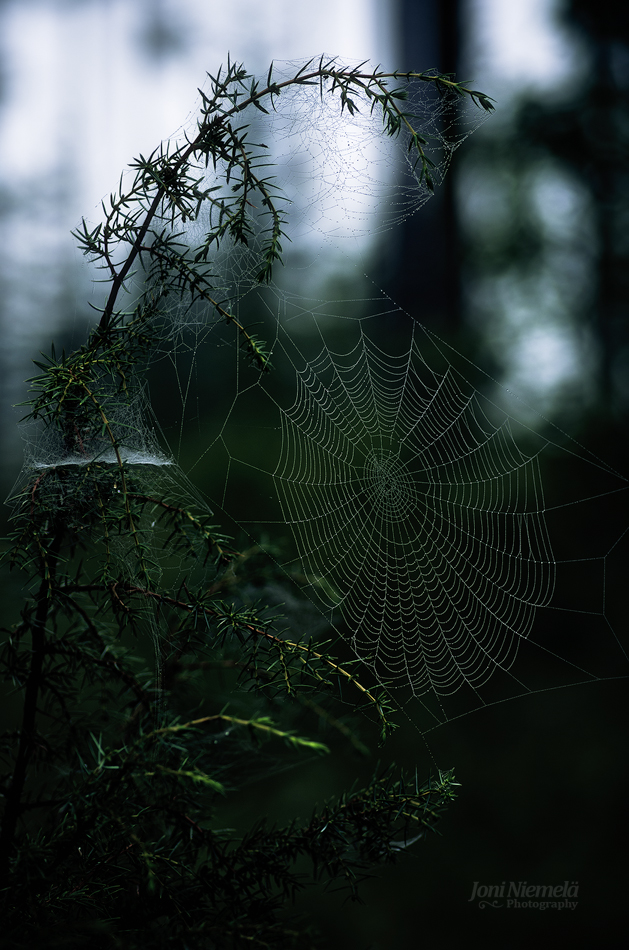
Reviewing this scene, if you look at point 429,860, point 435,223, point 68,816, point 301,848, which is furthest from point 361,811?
point 435,223

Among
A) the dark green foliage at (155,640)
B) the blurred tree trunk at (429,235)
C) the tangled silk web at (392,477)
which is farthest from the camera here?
the blurred tree trunk at (429,235)

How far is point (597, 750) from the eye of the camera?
6.59ft

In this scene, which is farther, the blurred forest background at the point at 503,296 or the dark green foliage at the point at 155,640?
the blurred forest background at the point at 503,296

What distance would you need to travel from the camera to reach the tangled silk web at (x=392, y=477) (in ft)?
4.44

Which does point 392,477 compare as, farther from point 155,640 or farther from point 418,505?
point 155,640

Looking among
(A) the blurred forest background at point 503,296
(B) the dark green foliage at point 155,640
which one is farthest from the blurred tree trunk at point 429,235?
(B) the dark green foliage at point 155,640

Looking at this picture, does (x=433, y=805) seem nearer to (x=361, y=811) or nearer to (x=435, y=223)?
(x=361, y=811)

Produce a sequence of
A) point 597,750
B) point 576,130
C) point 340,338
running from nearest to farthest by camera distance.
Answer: point 340,338
point 597,750
point 576,130

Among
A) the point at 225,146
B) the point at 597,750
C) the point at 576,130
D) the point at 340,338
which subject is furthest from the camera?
the point at 576,130

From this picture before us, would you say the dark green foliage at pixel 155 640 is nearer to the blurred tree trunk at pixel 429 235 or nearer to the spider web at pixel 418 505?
the spider web at pixel 418 505

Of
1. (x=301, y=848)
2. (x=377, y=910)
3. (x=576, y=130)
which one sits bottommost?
(x=377, y=910)

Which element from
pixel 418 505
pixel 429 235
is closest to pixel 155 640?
pixel 418 505

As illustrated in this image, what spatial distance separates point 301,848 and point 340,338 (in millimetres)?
1557

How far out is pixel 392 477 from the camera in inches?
56.9
